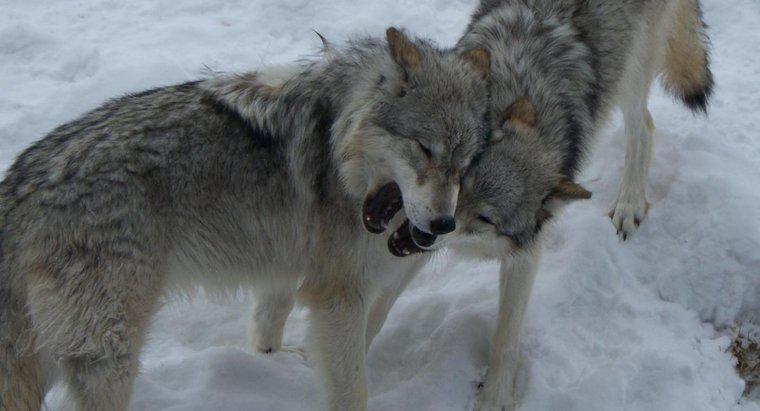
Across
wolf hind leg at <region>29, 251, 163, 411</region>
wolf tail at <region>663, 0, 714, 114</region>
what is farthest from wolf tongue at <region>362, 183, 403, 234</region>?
wolf tail at <region>663, 0, 714, 114</region>

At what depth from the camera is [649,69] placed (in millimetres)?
4574

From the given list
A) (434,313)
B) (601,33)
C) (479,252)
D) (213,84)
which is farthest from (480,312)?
(213,84)

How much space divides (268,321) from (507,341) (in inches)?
47.4

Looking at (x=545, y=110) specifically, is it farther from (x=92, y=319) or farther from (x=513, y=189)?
(x=92, y=319)

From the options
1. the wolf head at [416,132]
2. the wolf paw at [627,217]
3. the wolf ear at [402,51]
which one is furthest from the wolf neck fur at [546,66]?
the wolf paw at [627,217]

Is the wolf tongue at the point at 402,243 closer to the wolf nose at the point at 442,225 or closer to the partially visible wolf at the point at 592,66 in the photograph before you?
the wolf nose at the point at 442,225

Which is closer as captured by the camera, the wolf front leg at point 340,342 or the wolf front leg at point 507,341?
the wolf front leg at point 340,342

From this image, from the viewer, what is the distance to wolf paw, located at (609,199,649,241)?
4.54 meters

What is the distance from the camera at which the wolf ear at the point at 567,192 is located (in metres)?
3.19

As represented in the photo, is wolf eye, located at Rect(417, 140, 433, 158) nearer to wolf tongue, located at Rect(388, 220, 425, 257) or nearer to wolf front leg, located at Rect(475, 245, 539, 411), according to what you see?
wolf tongue, located at Rect(388, 220, 425, 257)

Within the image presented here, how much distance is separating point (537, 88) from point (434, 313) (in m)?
1.39

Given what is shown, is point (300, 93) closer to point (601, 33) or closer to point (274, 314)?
point (274, 314)

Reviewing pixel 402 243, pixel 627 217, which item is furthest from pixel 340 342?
pixel 627 217

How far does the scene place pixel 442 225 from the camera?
2814 millimetres
